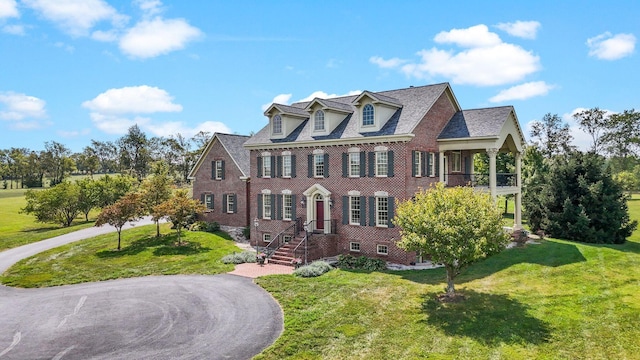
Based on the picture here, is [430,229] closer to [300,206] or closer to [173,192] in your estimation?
[300,206]

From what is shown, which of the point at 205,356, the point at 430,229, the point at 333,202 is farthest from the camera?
the point at 333,202

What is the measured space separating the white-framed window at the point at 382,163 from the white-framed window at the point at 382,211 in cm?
164

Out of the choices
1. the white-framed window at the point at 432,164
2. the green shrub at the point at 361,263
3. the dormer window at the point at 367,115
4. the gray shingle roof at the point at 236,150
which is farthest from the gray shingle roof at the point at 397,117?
the green shrub at the point at 361,263

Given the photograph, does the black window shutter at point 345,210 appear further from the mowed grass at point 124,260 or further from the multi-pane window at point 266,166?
the mowed grass at point 124,260

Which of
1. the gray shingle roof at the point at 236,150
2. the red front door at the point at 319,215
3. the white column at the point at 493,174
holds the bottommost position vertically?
the red front door at the point at 319,215

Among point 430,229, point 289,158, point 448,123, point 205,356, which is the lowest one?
point 205,356

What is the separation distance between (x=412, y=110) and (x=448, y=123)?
13.4ft

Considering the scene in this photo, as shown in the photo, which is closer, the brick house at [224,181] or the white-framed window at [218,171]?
the brick house at [224,181]

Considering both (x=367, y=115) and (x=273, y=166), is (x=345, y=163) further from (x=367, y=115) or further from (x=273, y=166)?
(x=273, y=166)

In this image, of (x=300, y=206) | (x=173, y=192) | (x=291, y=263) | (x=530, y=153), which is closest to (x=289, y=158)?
(x=300, y=206)

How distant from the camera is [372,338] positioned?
14727 mm

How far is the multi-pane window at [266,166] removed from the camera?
1241 inches

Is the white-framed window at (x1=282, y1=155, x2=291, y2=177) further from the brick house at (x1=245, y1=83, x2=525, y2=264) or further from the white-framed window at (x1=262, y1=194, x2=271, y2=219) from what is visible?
the white-framed window at (x1=262, y1=194, x2=271, y2=219)

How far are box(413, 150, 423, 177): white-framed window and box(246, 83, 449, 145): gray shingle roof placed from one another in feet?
6.36
